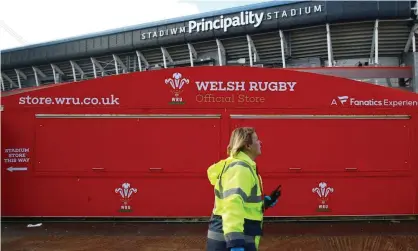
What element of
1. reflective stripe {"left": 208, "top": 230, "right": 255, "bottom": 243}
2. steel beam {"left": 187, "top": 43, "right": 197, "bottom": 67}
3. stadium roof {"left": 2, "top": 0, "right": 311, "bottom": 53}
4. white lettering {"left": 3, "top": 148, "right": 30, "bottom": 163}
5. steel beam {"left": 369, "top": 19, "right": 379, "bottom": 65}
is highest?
stadium roof {"left": 2, "top": 0, "right": 311, "bottom": 53}

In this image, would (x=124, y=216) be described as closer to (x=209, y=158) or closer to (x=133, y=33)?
(x=209, y=158)

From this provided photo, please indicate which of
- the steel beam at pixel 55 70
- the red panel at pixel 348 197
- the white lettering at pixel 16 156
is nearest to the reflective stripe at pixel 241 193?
the red panel at pixel 348 197

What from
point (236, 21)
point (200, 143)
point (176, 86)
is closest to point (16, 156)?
point (176, 86)

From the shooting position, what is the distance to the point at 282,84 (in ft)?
19.4

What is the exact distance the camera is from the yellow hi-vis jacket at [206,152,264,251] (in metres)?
2.10

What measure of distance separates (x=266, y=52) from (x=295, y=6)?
4.12m

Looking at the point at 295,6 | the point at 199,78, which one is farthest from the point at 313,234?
the point at 295,6

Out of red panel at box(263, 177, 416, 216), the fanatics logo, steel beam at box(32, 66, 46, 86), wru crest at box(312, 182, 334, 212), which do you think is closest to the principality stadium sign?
steel beam at box(32, 66, 46, 86)

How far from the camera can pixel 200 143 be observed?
5.94 meters

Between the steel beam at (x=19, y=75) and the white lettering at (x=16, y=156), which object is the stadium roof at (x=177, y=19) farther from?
the white lettering at (x=16, y=156)

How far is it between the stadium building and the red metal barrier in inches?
375

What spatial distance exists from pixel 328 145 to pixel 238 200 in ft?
13.8

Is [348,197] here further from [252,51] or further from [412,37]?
[252,51]

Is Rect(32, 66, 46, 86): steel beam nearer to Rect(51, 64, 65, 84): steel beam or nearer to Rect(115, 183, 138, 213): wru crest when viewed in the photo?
Rect(51, 64, 65, 84): steel beam
